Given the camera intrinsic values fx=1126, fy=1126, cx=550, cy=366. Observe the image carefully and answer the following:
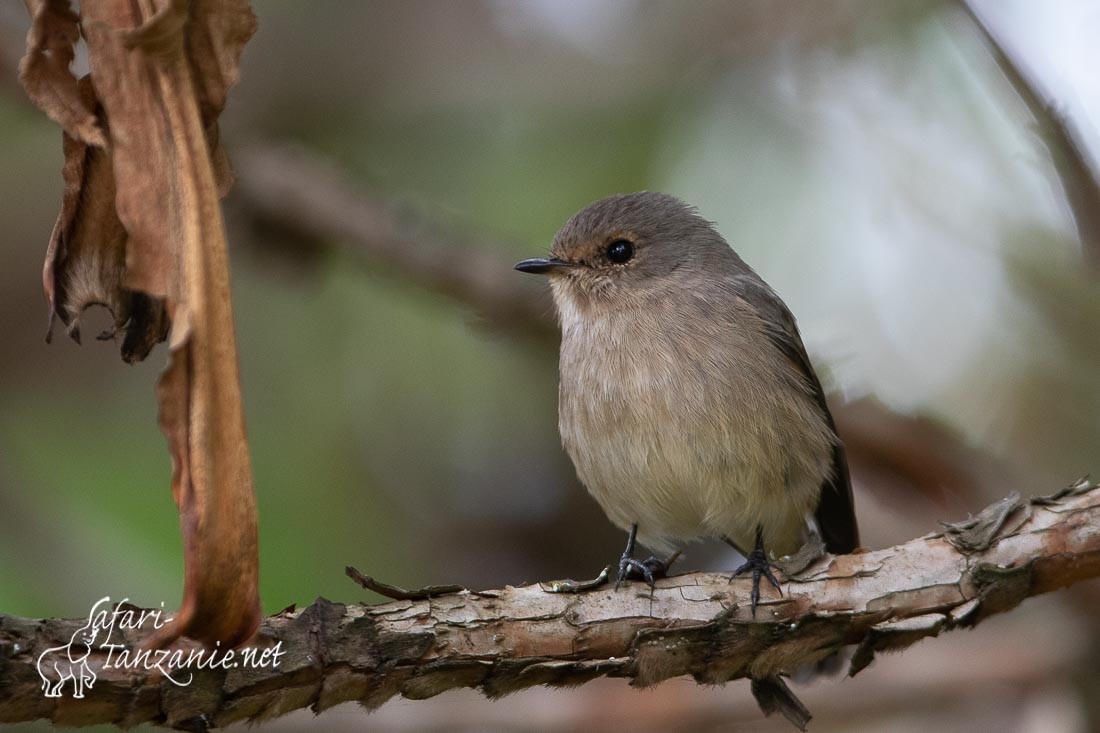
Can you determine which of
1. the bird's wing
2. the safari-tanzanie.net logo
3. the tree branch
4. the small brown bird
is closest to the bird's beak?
the small brown bird

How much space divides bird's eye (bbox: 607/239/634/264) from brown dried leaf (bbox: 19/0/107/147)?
302cm

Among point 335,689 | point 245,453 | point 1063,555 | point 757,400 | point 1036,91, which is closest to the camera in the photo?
point 245,453

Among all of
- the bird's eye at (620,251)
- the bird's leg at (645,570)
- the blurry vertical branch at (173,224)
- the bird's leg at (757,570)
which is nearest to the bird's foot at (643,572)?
the bird's leg at (645,570)

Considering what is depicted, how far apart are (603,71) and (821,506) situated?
117 inches

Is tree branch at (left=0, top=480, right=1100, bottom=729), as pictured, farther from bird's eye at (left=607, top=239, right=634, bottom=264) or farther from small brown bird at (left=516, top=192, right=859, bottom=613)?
bird's eye at (left=607, top=239, right=634, bottom=264)

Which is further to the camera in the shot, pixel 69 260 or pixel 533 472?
pixel 533 472

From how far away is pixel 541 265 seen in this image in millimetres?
5008

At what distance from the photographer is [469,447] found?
6.45 metres

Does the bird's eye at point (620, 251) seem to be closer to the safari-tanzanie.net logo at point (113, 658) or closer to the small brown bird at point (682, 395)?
the small brown bird at point (682, 395)

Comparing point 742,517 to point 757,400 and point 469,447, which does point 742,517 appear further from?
point 469,447

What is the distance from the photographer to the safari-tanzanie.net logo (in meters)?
2.38

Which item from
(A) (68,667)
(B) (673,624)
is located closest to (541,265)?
(B) (673,624)

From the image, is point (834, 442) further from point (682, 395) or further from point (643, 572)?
point (643, 572)

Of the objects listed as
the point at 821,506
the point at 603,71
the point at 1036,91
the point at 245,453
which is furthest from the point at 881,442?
the point at 245,453
